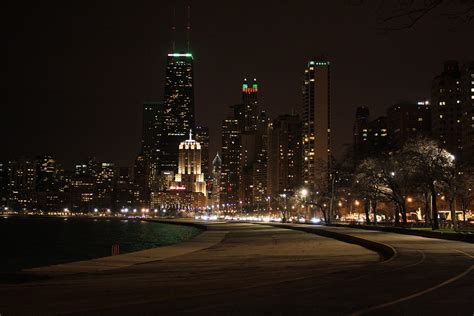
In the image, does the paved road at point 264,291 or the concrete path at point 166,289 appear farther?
the concrete path at point 166,289

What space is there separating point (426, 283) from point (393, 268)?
13.4ft

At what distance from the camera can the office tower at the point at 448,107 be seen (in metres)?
185

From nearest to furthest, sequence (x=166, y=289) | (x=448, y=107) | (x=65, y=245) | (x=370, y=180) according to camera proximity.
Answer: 1. (x=166, y=289)
2. (x=370, y=180)
3. (x=65, y=245)
4. (x=448, y=107)

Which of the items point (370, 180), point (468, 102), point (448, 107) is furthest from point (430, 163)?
point (448, 107)

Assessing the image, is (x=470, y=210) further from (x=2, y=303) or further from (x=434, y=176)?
(x=2, y=303)

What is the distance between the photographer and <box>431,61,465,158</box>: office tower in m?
185

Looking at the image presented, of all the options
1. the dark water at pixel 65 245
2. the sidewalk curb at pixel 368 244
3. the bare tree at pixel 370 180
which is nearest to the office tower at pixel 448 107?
the dark water at pixel 65 245

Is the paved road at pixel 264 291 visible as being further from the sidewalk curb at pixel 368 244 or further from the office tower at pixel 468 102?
the office tower at pixel 468 102

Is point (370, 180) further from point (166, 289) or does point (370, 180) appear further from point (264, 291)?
point (264, 291)

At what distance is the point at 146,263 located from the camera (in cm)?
2905

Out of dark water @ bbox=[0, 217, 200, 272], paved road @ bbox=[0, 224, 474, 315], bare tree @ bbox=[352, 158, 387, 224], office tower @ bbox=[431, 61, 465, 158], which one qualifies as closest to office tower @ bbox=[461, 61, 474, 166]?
office tower @ bbox=[431, 61, 465, 158]

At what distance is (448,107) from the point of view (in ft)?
620

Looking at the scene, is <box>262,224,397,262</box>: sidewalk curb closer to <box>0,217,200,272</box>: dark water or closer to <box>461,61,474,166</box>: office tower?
<box>0,217,200,272</box>: dark water

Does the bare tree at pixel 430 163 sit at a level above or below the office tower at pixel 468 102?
below
